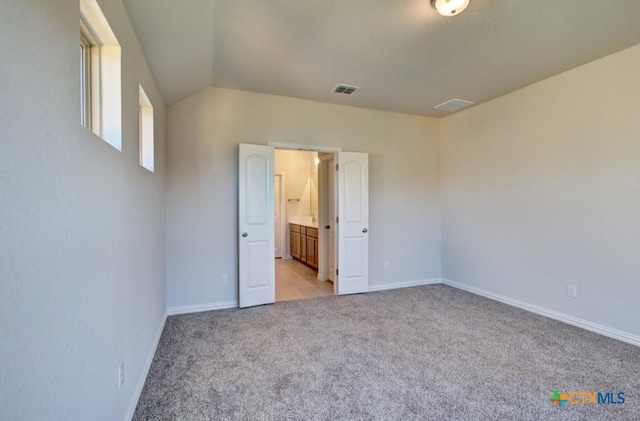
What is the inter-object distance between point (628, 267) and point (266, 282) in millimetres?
3697

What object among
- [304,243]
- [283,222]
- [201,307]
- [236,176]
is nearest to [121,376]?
[201,307]

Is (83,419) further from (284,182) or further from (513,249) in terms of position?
(284,182)

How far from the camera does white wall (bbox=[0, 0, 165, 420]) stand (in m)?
0.73

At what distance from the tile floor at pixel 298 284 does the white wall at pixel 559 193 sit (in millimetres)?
2128

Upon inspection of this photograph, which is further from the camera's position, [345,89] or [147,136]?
[345,89]

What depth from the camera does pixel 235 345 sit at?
8.77 ft

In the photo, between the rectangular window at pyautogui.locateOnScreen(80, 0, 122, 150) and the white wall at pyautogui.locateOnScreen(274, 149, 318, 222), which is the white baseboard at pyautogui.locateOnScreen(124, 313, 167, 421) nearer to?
the rectangular window at pyautogui.locateOnScreen(80, 0, 122, 150)

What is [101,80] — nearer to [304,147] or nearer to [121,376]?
[121,376]

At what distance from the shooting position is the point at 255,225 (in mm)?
3705

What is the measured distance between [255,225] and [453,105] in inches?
125

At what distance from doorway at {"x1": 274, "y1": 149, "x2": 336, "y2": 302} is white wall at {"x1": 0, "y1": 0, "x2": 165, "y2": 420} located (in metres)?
2.71

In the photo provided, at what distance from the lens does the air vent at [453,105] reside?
13.2 feet

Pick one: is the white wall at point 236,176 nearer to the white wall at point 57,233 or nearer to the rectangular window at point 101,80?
the white wall at point 57,233

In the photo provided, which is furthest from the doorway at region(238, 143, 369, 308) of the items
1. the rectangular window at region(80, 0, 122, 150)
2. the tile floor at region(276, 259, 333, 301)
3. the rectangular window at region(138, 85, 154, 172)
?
A: the rectangular window at region(80, 0, 122, 150)
